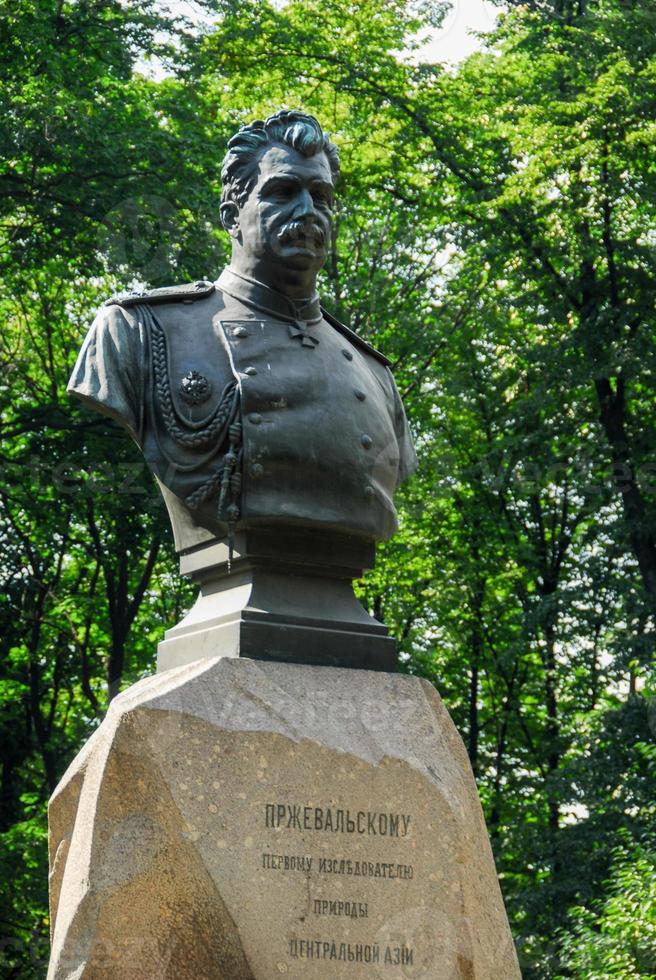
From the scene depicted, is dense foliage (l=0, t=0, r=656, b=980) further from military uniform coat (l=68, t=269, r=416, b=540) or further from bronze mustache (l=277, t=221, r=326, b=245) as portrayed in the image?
bronze mustache (l=277, t=221, r=326, b=245)

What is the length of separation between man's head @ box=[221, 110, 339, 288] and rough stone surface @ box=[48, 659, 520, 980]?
1.57 m

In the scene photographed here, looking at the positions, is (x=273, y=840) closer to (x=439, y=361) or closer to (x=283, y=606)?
(x=283, y=606)

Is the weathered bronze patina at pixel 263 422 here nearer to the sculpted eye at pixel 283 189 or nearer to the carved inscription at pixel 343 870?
the sculpted eye at pixel 283 189

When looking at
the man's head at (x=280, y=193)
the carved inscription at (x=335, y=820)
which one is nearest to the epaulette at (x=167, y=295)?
the man's head at (x=280, y=193)

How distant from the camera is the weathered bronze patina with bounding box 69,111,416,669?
17.7ft

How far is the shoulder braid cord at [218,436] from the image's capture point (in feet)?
17.5

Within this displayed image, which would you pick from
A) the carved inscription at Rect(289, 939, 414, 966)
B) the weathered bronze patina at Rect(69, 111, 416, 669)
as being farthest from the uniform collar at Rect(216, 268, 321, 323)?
the carved inscription at Rect(289, 939, 414, 966)

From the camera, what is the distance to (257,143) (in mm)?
5801

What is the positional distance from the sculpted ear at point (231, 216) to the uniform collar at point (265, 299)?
0.16m

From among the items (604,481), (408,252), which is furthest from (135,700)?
(408,252)

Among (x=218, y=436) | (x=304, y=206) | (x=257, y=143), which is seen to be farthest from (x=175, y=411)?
(x=257, y=143)

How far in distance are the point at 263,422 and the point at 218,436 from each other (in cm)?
17

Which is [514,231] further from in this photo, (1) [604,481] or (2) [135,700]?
(2) [135,700]

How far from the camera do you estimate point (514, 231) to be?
1627cm
